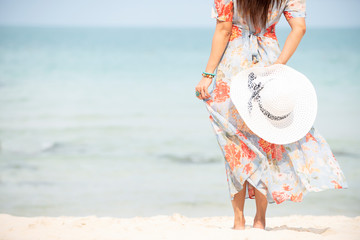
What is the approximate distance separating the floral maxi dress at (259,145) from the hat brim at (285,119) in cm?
10

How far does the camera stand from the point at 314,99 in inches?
100

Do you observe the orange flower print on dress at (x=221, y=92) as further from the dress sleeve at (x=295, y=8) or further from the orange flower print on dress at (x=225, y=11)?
the dress sleeve at (x=295, y=8)

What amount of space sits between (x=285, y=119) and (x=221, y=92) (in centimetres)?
35

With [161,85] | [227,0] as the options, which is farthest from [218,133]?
[161,85]

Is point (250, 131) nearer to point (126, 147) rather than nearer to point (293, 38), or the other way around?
point (293, 38)

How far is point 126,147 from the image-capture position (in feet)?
23.3

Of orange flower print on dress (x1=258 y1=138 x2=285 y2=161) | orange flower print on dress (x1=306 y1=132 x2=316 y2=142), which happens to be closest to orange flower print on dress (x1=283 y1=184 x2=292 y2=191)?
orange flower print on dress (x1=258 y1=138 x2=285 y2=161)

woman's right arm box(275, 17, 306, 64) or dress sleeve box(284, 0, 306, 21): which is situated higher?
dress sleeve box(284, 0, 306, 21)

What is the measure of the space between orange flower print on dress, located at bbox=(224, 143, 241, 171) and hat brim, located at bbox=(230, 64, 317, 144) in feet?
0.56

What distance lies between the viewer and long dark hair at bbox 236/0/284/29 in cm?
251

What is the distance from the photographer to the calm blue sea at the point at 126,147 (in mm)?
4766

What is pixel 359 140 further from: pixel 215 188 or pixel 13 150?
pixel 13 150

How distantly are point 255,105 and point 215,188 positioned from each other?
2.83 metres

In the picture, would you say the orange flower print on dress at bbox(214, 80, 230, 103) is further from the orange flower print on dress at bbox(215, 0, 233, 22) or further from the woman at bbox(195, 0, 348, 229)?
the orange flower print on dress at bbox(215, 0, 233, 22)
